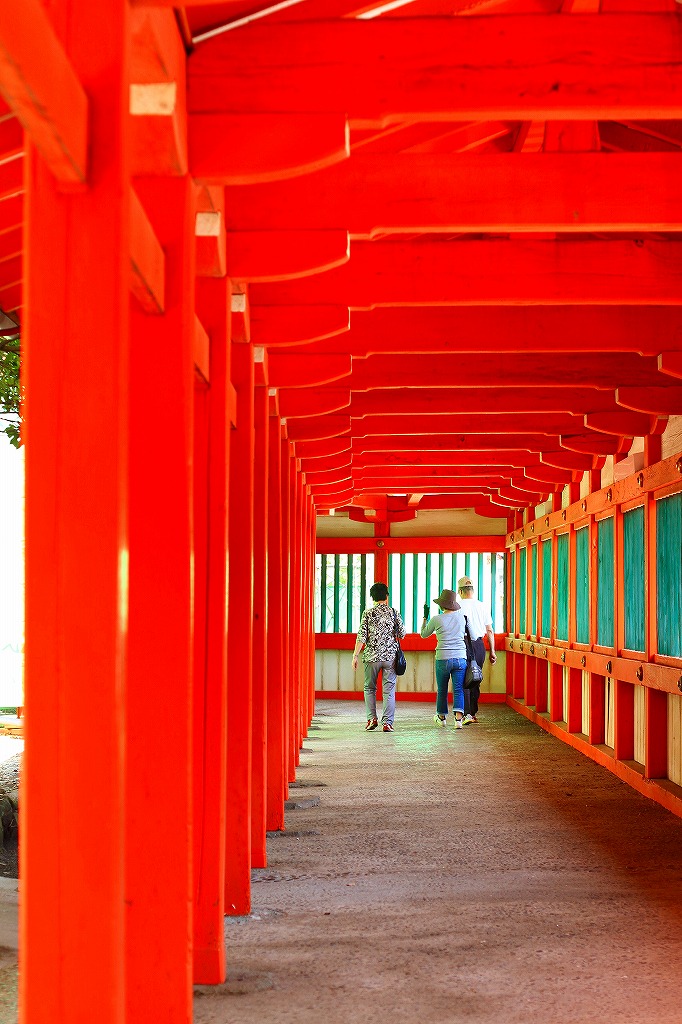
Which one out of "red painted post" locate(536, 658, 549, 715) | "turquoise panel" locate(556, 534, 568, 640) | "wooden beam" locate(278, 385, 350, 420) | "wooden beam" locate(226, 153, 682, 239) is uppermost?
"wooden beam" locate(226, 153, 682, 239)

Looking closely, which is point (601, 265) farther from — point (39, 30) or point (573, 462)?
point (573, 462)

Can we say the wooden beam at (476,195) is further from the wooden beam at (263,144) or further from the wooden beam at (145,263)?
the wooden beam at (145,263)

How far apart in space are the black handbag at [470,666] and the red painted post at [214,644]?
9.06 metres

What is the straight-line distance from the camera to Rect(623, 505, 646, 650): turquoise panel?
8.80 meters

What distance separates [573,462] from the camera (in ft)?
34.6

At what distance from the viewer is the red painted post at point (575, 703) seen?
1163 centimetres

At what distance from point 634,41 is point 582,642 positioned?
8414 millimetres

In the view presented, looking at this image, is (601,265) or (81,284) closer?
(81,284)

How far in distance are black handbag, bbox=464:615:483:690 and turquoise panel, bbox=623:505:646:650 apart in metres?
4.12

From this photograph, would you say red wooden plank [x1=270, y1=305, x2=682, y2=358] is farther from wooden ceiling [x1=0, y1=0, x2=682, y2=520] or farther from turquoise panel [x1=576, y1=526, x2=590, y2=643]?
turquoise panel [x1=576, y1=526, x2=590, y2=643]

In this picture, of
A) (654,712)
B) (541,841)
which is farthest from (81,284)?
(654,712)

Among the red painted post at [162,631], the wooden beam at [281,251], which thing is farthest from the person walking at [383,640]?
the red painted post at [162,631]

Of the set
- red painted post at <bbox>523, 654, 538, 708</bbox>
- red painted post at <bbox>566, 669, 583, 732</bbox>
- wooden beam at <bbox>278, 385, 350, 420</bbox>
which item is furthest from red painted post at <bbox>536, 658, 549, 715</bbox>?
wooden beam at <bbox>278, 385, 350, 420</bbox>

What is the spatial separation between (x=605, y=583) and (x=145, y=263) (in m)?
7.82
